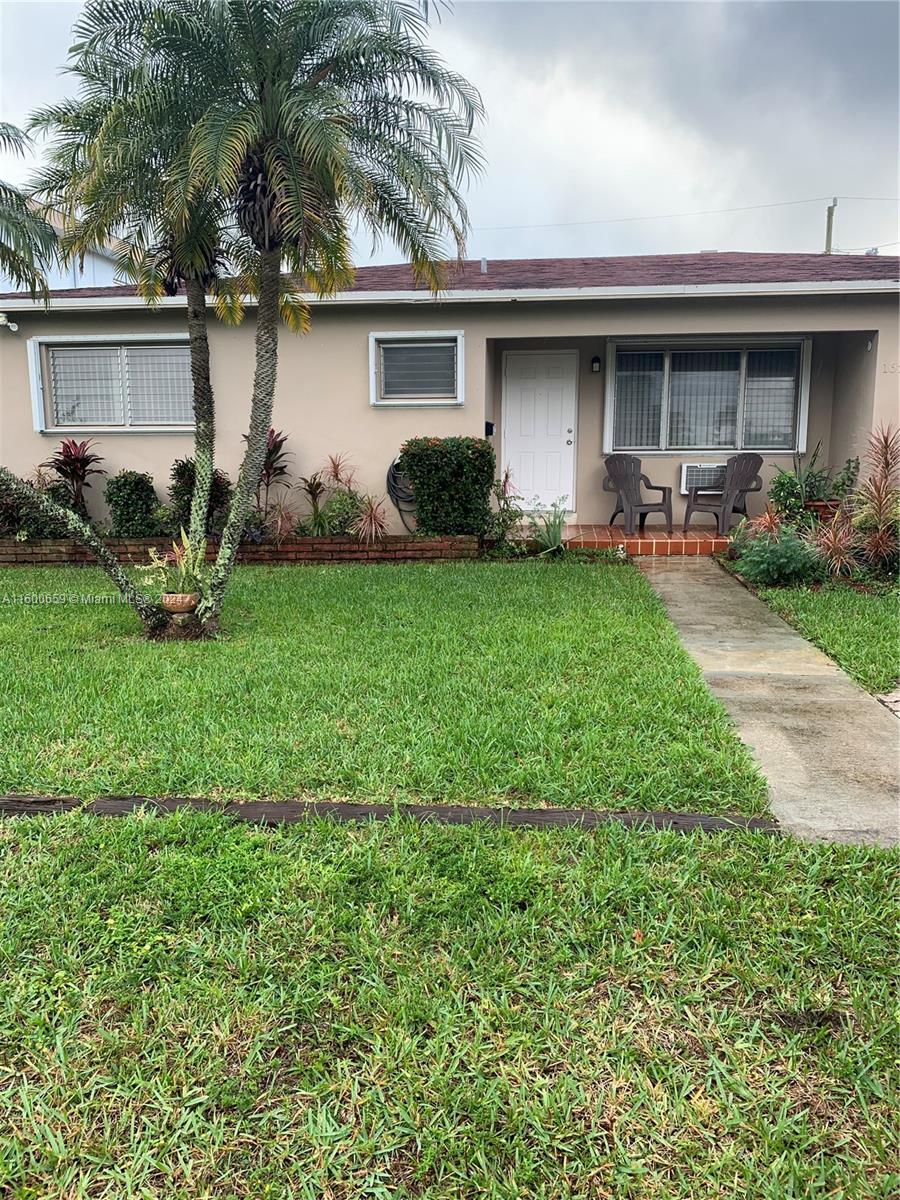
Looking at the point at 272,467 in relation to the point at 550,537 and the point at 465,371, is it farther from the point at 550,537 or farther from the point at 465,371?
the point at 550,537

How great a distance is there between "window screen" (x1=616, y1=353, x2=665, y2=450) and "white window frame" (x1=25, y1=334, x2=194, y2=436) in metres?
5.90

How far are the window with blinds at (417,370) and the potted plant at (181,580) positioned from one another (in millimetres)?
4889

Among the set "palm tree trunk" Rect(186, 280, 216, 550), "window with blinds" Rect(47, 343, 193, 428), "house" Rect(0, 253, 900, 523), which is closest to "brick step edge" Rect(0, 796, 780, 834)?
"palm tree trunk" Rect(186, 280, 216, 550)

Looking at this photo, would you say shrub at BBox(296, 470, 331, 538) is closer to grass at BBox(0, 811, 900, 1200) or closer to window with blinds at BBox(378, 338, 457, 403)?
window with blinds at BBox(378, 338, 457, 403)

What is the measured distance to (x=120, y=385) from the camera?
445 inches

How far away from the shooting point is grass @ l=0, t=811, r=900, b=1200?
178 cm

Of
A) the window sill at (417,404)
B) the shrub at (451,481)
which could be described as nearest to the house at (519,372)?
the window sill at (417,404)

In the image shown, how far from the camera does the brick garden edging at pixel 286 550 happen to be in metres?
10.1

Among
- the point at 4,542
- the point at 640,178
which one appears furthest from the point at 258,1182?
the point at 640,178

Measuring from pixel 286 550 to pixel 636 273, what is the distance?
5.95 m

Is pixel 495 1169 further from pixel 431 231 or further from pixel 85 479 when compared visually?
pixel 85 479

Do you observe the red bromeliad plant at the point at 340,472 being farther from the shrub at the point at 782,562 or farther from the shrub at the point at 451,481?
the shrub at the point at 782,562

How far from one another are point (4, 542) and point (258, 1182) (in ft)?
34.5

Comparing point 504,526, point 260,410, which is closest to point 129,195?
point 260,410
